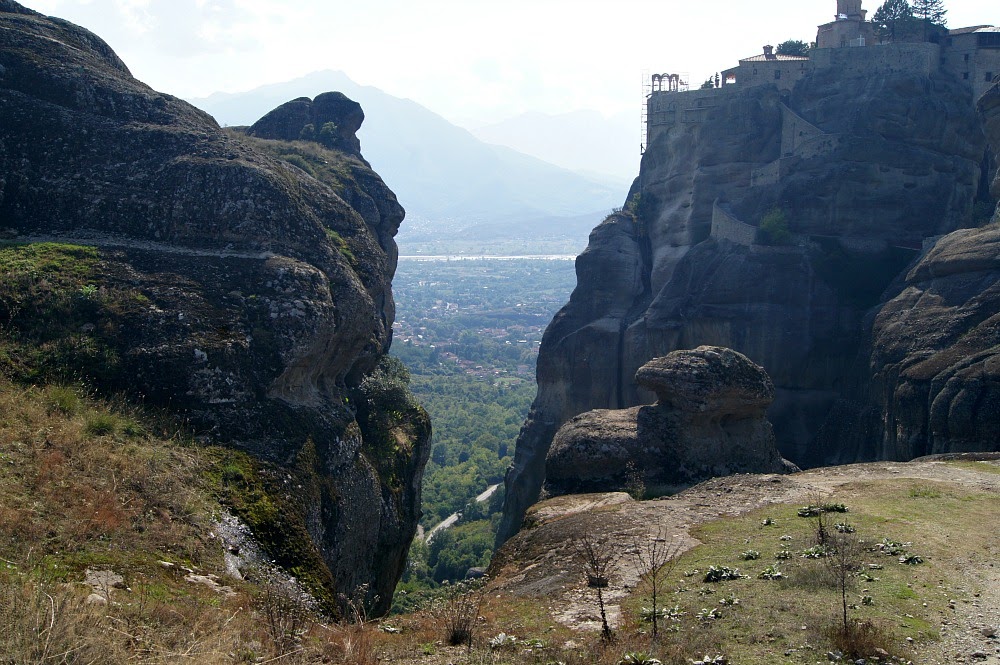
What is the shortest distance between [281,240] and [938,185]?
1488 inches

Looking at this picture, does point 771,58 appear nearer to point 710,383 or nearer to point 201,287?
point 710,383

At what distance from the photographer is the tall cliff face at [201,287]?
587 inches

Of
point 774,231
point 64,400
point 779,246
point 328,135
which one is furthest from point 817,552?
point 774,231

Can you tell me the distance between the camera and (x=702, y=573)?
40.4 feet

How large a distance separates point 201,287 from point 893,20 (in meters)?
52.3

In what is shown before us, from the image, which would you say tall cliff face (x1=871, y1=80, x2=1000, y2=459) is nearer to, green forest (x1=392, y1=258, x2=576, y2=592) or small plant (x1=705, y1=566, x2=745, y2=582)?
small plant (x1=705, y1=566, x2=745, y2=582)

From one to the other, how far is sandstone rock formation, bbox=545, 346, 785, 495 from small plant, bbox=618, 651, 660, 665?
41.1 ft

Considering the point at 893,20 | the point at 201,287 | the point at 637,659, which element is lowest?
the point at 637,659

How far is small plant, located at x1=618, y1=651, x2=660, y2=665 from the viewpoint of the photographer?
8603 mm

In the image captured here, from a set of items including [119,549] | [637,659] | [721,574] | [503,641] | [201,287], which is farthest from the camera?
[201,287]

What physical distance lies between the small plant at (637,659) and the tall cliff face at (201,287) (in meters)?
6.33

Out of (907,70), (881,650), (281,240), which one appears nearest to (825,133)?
(907,70)

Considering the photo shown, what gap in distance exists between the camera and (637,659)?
28.4ft

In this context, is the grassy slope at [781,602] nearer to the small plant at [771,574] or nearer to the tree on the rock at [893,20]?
the small plant at [771,574]
